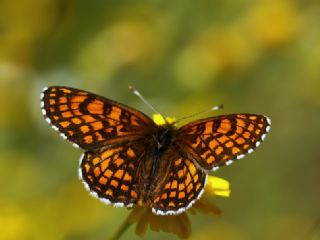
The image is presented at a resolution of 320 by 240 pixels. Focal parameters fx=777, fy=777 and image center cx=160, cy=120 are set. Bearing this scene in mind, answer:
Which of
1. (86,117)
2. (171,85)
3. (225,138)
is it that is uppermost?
(86,117)

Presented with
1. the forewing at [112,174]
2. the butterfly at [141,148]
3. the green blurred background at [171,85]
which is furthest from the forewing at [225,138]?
the green blurred background at [171,85]

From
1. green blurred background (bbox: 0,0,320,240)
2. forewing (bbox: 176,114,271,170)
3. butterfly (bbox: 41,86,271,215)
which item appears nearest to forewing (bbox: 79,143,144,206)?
butterfly (bbox: 41,86,271,215)

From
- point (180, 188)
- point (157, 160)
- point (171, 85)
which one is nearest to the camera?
point (180, 188)

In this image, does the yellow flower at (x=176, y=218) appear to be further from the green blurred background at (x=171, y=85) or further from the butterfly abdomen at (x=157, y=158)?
the green blurred background at (x=171, y=85)

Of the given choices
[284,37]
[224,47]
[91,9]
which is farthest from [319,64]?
[91,9]

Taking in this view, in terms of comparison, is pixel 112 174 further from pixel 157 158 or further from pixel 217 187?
pixel 217 187

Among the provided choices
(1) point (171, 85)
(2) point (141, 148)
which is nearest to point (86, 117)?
(2) point (141, 148)
